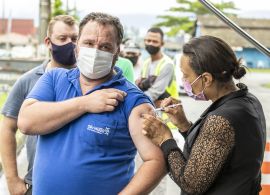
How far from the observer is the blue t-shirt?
7.81 feet

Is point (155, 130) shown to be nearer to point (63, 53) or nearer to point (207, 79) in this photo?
point (207, 79)

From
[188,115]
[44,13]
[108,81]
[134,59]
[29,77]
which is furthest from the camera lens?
[188,115]

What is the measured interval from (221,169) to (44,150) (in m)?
0.86

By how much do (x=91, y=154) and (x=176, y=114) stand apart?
697 mm

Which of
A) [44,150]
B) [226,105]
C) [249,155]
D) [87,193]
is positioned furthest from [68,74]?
[249,155]

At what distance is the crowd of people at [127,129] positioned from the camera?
236 centimetres

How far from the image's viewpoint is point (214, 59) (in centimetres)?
247

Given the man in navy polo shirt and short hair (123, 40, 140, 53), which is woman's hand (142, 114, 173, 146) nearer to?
the man in navy polo shirt

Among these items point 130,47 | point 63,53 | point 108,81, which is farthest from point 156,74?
point 108,81

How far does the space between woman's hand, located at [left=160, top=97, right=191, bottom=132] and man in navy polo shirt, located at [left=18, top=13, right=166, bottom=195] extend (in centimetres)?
39

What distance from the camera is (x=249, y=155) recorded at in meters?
2.41

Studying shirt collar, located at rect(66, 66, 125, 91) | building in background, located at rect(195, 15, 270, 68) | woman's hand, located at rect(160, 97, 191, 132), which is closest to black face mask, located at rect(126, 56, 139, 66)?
woman's hand, located at rect(160, 97, 191, 132)

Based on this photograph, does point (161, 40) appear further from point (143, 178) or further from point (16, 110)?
point (143, 178)

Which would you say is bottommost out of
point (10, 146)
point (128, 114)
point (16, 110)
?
point (10, 146)
